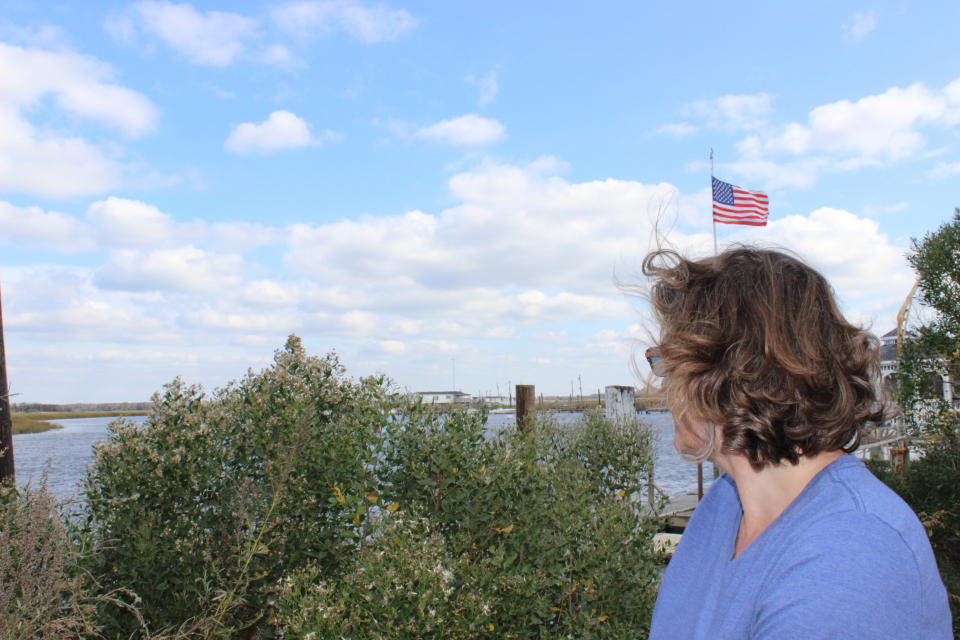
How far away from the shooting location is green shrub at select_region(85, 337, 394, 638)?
13.4 feet

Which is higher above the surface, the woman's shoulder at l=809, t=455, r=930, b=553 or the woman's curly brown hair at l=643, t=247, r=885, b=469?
the woman's curly brown hair at l=643, t=247, r=885, b=469

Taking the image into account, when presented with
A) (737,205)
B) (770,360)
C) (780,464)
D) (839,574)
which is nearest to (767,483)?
(780,464)

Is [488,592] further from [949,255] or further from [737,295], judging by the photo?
[949,255]

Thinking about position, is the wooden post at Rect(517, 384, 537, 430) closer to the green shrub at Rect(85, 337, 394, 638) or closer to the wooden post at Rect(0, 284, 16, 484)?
the green shrub at Rect(85, 337, 394, 638)

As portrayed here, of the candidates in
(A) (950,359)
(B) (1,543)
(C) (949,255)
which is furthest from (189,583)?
(C) (949,255)

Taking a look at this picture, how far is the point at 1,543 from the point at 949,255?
11955 mm

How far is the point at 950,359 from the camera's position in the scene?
10133 millimetres

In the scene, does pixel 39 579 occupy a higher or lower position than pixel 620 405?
lower

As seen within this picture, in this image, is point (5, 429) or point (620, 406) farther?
point (620, 406)

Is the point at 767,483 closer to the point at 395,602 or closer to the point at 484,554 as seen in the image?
the point at 395,602

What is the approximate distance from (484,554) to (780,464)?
320cm

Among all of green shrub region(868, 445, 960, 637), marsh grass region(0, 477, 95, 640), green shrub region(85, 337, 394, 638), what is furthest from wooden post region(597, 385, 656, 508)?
marsh grass region(0, 477, 95, 640)

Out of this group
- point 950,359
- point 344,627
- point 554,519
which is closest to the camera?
point 344,627

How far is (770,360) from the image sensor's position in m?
1.37
